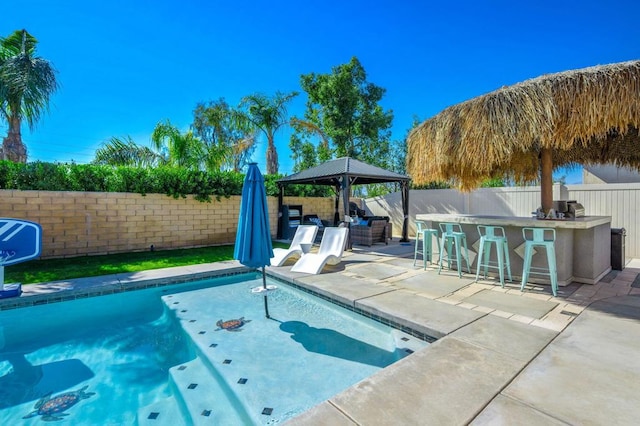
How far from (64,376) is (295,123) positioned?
16.4m

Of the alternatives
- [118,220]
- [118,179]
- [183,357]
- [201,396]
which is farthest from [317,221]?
[201,396]

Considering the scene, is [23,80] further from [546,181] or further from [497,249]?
[546,181]

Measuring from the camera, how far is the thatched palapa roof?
4.57 meters

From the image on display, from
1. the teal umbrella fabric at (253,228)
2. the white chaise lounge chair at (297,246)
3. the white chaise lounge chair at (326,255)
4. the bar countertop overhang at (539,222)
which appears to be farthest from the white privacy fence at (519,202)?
the teal umbrella fabric at (253,228)

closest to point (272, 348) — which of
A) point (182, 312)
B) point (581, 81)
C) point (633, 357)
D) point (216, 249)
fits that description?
point (182, 312)

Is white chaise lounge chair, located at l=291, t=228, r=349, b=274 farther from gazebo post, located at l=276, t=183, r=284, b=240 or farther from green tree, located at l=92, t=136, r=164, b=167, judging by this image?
green tree, located at l=92, t=136, r=164, b=167

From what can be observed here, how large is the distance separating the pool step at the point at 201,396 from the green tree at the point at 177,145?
33.5 feet

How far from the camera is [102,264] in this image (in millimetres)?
8211

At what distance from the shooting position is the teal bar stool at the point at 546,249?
16.7 feet

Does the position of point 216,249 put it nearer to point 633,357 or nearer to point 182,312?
point 182,312

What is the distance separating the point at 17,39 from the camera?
31.3 ft

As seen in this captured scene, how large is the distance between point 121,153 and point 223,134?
27.2 feet

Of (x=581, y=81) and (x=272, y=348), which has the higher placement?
(x=581, y=81)

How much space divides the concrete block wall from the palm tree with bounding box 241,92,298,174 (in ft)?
18.0
